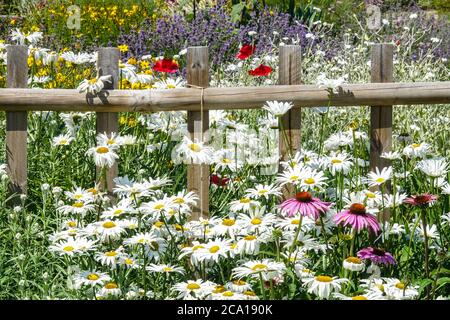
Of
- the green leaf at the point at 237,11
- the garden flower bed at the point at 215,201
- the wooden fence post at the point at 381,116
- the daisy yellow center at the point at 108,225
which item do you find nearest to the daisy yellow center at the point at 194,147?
the garden flower bed at the point at 215,201

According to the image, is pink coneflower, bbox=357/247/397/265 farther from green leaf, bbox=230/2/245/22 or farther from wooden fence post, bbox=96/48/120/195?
green leaf, bbox=230/2/245/22

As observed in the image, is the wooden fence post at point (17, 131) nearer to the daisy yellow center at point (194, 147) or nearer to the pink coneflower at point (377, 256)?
the daisy yellow center at point (194, 147)

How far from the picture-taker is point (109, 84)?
3.94m

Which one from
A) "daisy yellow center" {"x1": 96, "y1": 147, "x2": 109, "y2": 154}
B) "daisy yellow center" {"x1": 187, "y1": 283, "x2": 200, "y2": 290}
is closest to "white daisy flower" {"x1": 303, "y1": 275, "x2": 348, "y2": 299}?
"daisy yellow center" {"x1": 187, "y1": 283, "x2": 200, "y2": 290}

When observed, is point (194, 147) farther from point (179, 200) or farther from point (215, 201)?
point (215, 201)

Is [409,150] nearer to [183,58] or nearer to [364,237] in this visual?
[364,237]

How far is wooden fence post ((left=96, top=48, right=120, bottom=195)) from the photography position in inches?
154

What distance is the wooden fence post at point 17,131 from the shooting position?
13.2ft

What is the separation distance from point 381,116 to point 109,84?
52.5 inches

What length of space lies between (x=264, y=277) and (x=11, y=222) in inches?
57.2

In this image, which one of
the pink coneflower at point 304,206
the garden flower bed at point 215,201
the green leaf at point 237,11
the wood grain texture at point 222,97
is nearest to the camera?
the pink coneflower at point 304,206

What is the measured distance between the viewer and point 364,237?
3.60 m

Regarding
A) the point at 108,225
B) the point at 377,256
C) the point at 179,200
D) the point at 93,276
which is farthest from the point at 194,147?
the point at 377,256
